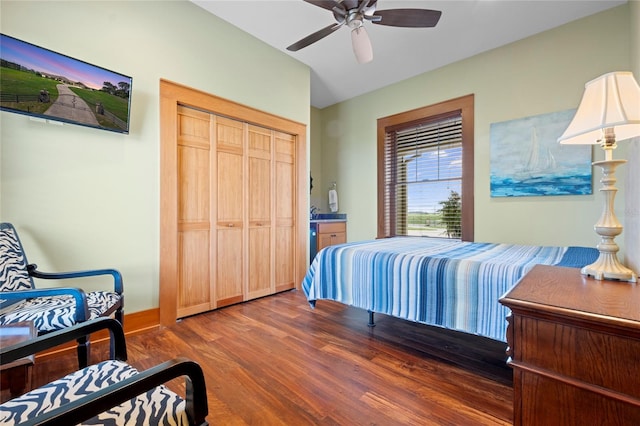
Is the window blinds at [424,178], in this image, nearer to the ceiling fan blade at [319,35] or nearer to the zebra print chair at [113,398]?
the ceiling fan blade at [319,35]

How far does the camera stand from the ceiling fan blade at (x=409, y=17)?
2053 mm

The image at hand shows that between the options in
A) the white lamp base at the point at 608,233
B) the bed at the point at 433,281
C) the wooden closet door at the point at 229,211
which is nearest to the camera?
the white lamp base at the point at 608,233

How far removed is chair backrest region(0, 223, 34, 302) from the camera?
159cm

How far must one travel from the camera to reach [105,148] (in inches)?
84.1

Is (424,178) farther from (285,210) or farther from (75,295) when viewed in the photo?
(75,295)

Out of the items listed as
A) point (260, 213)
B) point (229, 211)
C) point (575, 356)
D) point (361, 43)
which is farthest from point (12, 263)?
point (361, 43)

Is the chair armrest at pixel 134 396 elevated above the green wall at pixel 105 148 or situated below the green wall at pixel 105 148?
below

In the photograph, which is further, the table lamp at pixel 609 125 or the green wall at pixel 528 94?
the green wall at pixel 528 94

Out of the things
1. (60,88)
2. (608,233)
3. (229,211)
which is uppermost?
(60,88)

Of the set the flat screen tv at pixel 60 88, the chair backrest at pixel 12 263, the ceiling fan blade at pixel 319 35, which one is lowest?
the chair backrest at pixel 12 263

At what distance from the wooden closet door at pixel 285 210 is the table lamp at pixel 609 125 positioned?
2.79 metres

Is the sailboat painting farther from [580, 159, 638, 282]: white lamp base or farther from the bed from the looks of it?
[580, 159, 638, 282]: white lamp base

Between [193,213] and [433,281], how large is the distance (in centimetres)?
221

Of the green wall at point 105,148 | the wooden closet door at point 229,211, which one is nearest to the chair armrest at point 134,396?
the green wall at point 105,148
